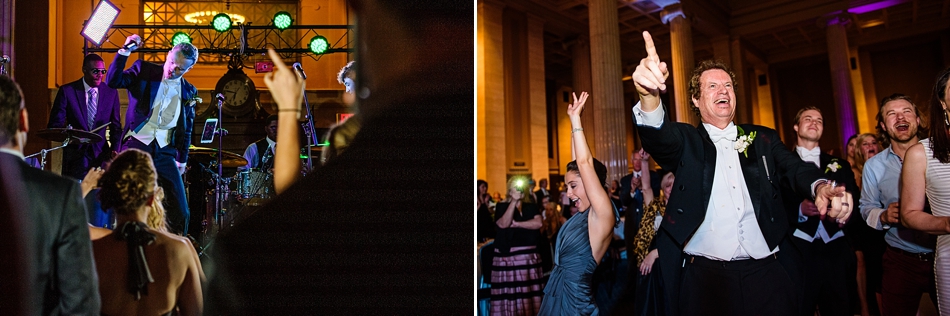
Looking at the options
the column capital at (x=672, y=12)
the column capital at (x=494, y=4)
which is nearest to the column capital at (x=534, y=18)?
the column capital at (x=494, y=4)

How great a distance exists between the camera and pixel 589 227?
2756 mm

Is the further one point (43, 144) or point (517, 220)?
point (517, 220)

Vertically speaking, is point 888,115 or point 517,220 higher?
point 888,115

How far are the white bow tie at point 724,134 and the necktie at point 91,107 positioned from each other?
228 cm

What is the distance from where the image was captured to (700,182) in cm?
229

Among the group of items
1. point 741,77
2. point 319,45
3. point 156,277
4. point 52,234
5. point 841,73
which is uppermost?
point 741,77

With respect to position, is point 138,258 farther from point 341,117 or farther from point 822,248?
point 822,248

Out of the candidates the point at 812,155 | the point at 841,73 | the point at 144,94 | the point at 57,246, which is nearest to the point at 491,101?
the point at 812,155

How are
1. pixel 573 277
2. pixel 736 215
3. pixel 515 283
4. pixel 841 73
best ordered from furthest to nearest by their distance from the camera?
pixel 841 73 → pixel 515 283 → pixel 573 277 → pixel 736 215

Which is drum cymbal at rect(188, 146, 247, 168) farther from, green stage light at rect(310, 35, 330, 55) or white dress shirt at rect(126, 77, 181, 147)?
green stage light at rect(310, 35, 330, 55)

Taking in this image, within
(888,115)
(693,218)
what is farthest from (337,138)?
(888,115)

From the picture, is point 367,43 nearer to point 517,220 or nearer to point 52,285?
point 52,285

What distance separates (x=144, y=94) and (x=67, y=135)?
0.77 feet

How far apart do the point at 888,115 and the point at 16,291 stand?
14.6ft
